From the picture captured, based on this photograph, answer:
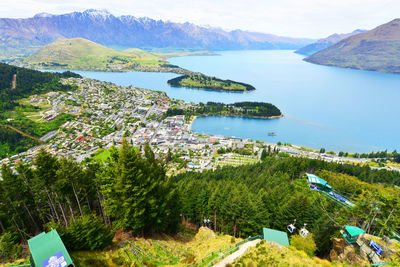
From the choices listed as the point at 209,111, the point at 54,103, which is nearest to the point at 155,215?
the point at 209,111

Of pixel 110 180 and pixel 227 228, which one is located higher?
pixel 110 180

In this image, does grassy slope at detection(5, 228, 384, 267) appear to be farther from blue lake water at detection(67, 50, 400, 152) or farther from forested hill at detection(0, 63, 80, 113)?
forested hill at detection(0, 63, 80, 113)

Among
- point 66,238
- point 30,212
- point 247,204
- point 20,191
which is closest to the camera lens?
point 66,238

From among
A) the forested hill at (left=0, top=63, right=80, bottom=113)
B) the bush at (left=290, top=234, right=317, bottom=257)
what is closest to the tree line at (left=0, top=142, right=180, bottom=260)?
the bush at (left=290, top=234, right=317, bottom=257)

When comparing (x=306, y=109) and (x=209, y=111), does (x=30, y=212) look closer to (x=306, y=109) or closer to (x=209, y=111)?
(x=209, y=111)

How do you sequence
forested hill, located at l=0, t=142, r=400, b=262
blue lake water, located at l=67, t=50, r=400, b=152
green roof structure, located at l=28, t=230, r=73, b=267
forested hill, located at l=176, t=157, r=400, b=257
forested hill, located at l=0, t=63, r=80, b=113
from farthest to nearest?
1. forested hill, located at l=0, t=63, r=80, b=113
2. blue lake water, located at l=67, t=50, r=400, b=152
3. forested hill, located at l=176, t=157, r=400, b=257
4. forested hill, located at l=0, t=142, r=400, b=262
5. green roof structure, located at l=28, t=230, r=73, b=267

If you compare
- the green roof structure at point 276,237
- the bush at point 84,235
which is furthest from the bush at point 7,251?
the green roof structure at point 276,237

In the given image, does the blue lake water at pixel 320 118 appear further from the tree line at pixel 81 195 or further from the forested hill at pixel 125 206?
the tree line at pixel 81 195
